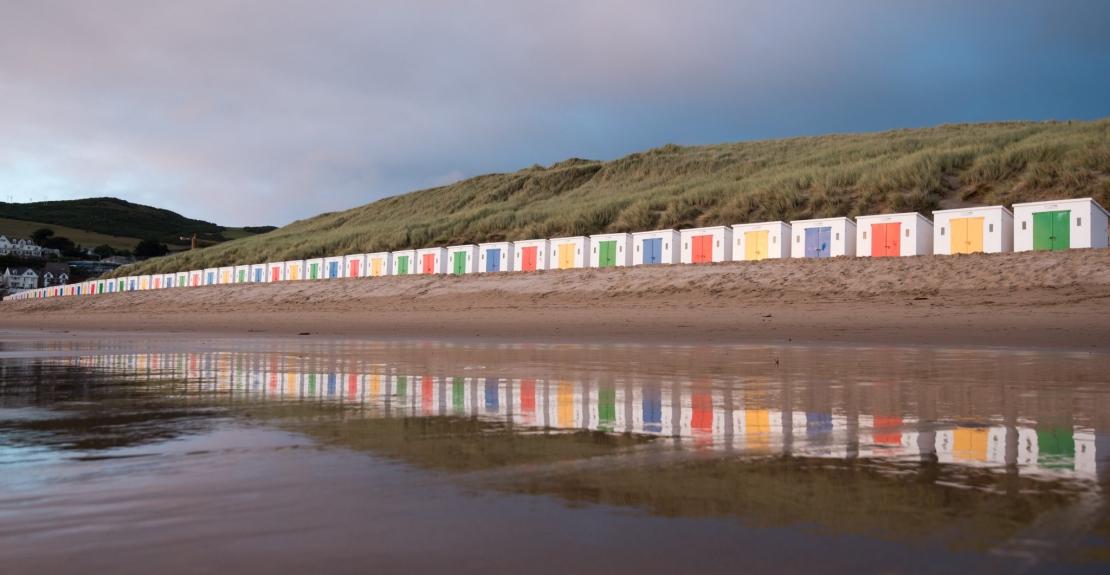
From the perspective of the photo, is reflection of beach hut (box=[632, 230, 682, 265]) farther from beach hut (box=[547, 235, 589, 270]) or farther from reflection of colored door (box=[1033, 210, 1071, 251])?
reflection of colored door (box=[1033, 210, 1071, 251])

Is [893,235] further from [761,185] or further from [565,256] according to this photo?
[761,185]

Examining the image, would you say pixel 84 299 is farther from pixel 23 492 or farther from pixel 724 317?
pixel 23 492

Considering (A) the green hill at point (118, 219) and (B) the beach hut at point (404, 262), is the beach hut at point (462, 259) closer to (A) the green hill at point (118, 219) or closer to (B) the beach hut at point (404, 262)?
(B) the beach hut at point (404, 262)

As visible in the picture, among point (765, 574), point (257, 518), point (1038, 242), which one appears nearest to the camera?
point (765, 574)

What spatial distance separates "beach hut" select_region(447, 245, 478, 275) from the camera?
33594mm

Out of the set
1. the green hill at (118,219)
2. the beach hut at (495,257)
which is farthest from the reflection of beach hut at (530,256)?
the green hill at (118,219)

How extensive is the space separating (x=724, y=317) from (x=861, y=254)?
329 inches

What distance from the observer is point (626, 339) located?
15273 mm

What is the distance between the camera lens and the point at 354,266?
130 feet

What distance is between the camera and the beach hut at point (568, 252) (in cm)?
2989

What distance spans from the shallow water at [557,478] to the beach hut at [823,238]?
60.6 ft

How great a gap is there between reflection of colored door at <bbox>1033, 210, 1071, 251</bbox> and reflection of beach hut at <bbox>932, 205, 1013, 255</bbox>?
79cm

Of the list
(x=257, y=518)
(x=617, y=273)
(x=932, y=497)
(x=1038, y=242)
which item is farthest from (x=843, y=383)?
(x=617, y=273)

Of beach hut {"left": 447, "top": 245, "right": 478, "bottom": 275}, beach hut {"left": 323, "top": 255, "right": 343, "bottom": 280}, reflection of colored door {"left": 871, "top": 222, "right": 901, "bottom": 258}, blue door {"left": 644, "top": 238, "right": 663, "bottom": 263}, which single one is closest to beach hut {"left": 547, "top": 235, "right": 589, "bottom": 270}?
blue door {"left": 644, "top": 238, "right": 663, "bottom": 263}
